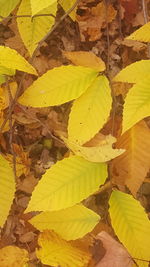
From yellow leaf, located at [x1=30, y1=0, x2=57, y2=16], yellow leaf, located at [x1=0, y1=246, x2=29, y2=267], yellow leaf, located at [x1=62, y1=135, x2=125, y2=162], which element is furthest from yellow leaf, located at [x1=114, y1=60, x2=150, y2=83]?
yellow leaf, located at [x1=0, y1=246, x2=29, y2=267]

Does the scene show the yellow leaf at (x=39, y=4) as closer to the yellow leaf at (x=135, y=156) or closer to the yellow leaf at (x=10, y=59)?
the yellow leaf at (x=10, y=59)

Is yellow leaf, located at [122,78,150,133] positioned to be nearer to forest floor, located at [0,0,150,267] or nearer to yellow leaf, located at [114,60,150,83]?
yellow leaf, located at [114,60,150,83]

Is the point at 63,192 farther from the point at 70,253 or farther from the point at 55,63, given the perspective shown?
the point at 55,63

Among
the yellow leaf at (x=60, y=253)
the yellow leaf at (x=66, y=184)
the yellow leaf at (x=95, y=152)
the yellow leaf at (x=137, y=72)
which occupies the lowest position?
the yellow leaf at (x=60, y=253)

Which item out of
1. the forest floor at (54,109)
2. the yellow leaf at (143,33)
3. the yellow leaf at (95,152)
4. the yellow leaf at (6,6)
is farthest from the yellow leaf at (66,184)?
the forest floor at (54,109)

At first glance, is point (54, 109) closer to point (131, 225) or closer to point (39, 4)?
point (131, 225)
